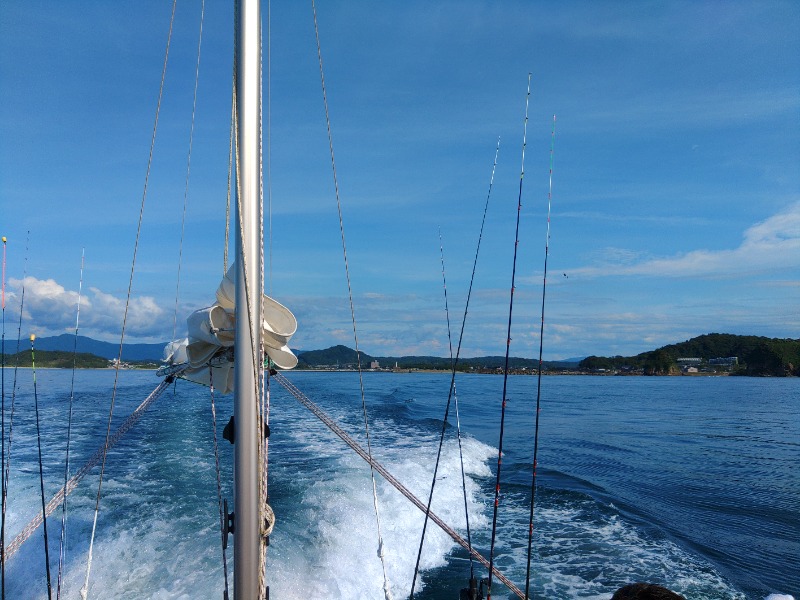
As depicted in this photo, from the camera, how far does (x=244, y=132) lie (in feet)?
9.38

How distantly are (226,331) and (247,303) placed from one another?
2.99 ft

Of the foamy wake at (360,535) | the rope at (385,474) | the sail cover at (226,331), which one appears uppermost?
the sail cover at (226,331)

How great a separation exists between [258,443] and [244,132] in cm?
152

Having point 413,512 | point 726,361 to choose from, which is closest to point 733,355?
point 726,361

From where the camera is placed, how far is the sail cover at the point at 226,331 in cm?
360

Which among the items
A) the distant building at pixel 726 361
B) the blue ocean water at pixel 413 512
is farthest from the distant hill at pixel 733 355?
the blue ocean water at pixel 413 512

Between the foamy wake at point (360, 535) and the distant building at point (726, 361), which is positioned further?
the distant building at point (726, 361)

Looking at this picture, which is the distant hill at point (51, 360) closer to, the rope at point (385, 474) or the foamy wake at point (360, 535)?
the rope at point (385, 474)

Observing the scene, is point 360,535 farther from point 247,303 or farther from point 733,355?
point 733,355

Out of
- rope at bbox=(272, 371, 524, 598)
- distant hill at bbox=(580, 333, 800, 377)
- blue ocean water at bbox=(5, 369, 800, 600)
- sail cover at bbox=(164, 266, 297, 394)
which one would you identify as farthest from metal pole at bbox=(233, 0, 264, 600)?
distant hill at bbox=(580, 333, 800, 377)

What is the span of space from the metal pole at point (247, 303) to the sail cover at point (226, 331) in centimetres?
67

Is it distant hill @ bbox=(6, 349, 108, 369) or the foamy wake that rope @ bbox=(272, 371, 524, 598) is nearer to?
distant hill @ bbox=(6, 349, 108, 369)

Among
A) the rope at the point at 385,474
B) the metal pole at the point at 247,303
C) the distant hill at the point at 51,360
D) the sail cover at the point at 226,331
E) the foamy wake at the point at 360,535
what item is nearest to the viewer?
the metal pole at the point at 247,303

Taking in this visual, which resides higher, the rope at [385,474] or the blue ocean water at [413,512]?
the rope at [385,474]
